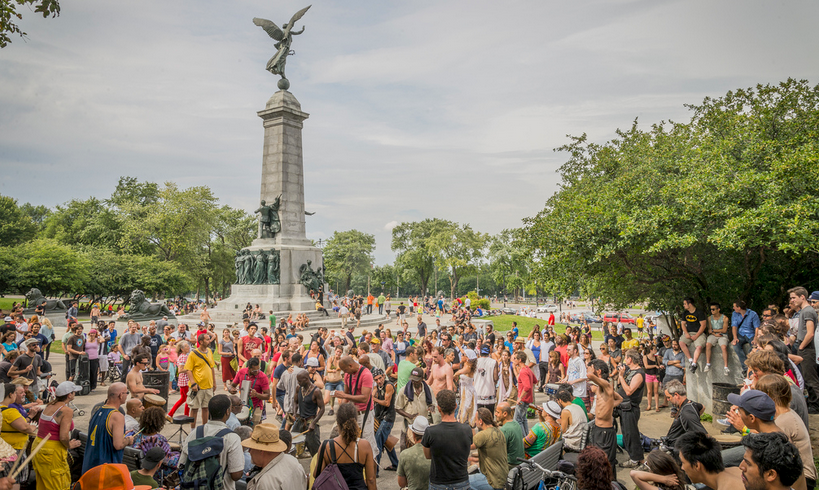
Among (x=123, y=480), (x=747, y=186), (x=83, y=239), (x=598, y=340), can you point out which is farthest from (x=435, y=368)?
(x=83, y=239)

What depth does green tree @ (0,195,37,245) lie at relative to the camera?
192 feet

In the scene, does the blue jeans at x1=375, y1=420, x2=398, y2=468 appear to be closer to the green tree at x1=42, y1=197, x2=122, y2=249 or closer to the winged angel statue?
the winged angel statue

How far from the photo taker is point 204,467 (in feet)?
14.4

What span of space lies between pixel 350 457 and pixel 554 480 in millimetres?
2133

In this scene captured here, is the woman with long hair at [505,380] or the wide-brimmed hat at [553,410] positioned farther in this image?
the woman with long hair at [505,380]

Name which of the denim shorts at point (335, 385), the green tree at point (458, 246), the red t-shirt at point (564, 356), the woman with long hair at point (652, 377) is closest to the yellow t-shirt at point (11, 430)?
the denim shorts at point (335, 385)

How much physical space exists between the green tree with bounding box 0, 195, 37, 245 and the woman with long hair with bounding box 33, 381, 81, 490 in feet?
225

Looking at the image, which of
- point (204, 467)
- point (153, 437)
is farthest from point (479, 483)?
point (153, 437)

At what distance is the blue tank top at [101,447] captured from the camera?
4.81m

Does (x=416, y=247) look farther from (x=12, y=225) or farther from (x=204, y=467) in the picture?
(x=204, y=467)

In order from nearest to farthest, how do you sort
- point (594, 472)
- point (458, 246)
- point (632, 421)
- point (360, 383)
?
point (594, 472) < point (360, 383) < point (632, 421) < point (458, 246)

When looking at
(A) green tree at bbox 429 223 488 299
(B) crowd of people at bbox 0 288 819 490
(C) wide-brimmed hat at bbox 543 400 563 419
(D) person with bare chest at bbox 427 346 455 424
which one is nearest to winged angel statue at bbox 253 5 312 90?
(B) crowd of people at bbox 0 288 819 490

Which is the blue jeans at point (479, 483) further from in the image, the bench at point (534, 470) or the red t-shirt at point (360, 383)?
the red t-shirt at point (360, 383)

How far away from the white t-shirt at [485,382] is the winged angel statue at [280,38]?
25352 millimetres
